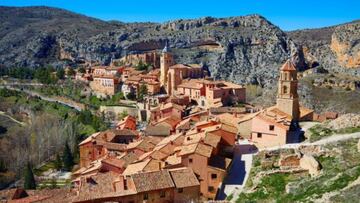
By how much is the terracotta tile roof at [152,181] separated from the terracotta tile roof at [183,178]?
386mm

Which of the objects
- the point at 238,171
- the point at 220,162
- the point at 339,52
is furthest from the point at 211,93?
the point at 339,52

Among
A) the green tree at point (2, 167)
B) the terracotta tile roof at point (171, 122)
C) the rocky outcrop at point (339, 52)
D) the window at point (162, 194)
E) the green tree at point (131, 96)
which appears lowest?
the green tree at point (2, 167)

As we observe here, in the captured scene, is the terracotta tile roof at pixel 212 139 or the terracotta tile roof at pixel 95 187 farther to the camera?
the terracotta tile roof at pixel 212 139

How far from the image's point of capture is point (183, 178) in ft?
96.7

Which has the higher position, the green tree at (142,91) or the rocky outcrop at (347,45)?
the rocky outcrop at (347,45)

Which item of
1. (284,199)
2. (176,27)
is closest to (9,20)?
(176,27)

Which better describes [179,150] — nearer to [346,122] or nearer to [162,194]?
[162,194]

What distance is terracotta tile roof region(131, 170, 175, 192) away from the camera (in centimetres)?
2819

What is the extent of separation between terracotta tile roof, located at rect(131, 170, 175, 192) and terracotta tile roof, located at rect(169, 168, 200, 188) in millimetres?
386

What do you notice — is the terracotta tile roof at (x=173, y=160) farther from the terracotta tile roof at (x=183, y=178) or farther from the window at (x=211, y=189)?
the window at (x=211, y=189)

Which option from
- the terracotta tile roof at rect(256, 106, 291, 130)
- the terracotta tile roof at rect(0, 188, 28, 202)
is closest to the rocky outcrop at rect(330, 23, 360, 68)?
the terracotta tile roof at rect(256, 106, 291, 130)

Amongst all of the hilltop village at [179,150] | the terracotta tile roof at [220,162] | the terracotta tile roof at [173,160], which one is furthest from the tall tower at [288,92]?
the terracotta tile roof at [173,160]

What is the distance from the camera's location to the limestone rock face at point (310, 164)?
2658 cm

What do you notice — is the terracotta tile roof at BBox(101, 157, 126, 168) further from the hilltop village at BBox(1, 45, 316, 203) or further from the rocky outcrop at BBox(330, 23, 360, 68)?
the rocky outcrop at BBox(330, 23, 360, 68)
